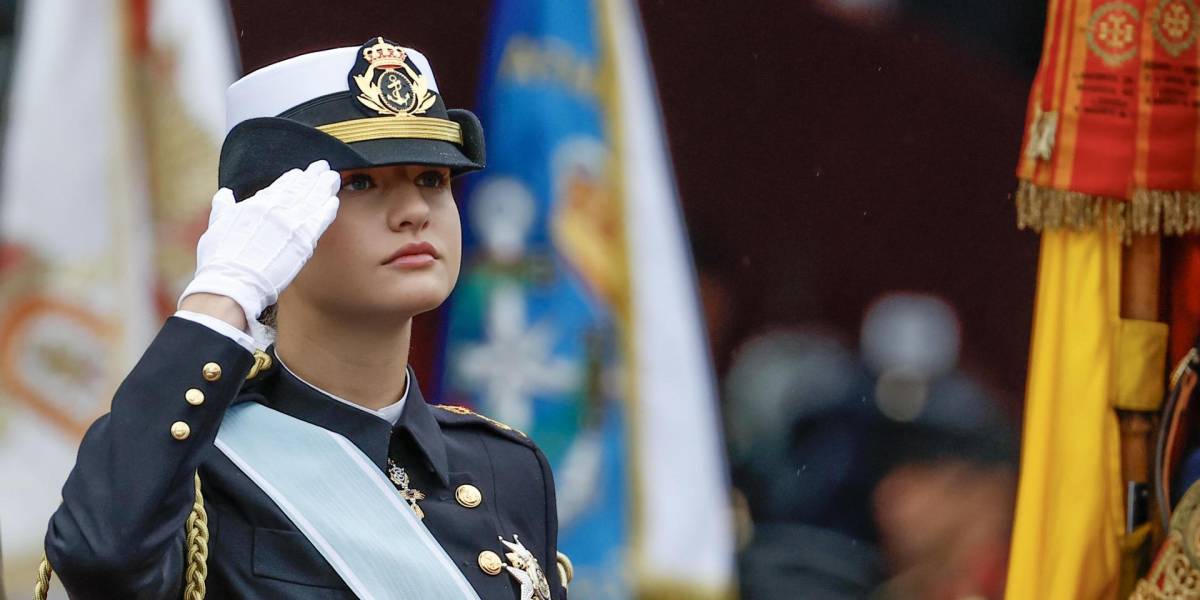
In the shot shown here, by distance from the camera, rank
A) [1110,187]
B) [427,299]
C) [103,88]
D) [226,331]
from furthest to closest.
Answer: [1110,187] < [103,88] < [427,299] < [226,331]

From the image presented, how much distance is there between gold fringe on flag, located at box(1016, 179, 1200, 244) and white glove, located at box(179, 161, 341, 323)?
2.18 meters

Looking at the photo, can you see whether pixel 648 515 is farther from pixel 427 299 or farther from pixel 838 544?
pixel 427 299

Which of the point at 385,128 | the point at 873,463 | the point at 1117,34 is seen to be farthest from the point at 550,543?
the point at 1117,34

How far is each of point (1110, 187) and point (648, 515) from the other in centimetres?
122

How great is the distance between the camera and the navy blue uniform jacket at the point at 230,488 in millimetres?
1881

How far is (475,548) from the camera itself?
233 cm

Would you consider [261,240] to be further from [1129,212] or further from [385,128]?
[1129,212]

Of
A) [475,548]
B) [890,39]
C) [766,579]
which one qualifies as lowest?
[766,579]

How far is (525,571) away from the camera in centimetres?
236

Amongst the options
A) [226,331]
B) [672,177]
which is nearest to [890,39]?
[672,177]

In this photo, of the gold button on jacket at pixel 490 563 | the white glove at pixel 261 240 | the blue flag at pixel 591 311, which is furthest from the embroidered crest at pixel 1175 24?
the white glove at pixel 261 240

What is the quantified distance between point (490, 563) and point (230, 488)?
1.18 ft

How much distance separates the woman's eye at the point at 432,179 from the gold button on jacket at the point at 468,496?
1.36 feet

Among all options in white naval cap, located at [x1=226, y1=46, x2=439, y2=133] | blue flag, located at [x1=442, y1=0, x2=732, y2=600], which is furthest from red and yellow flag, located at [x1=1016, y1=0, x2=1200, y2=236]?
white naval cap, located at [x1=226, y1=46, x2=439, y2=133]
